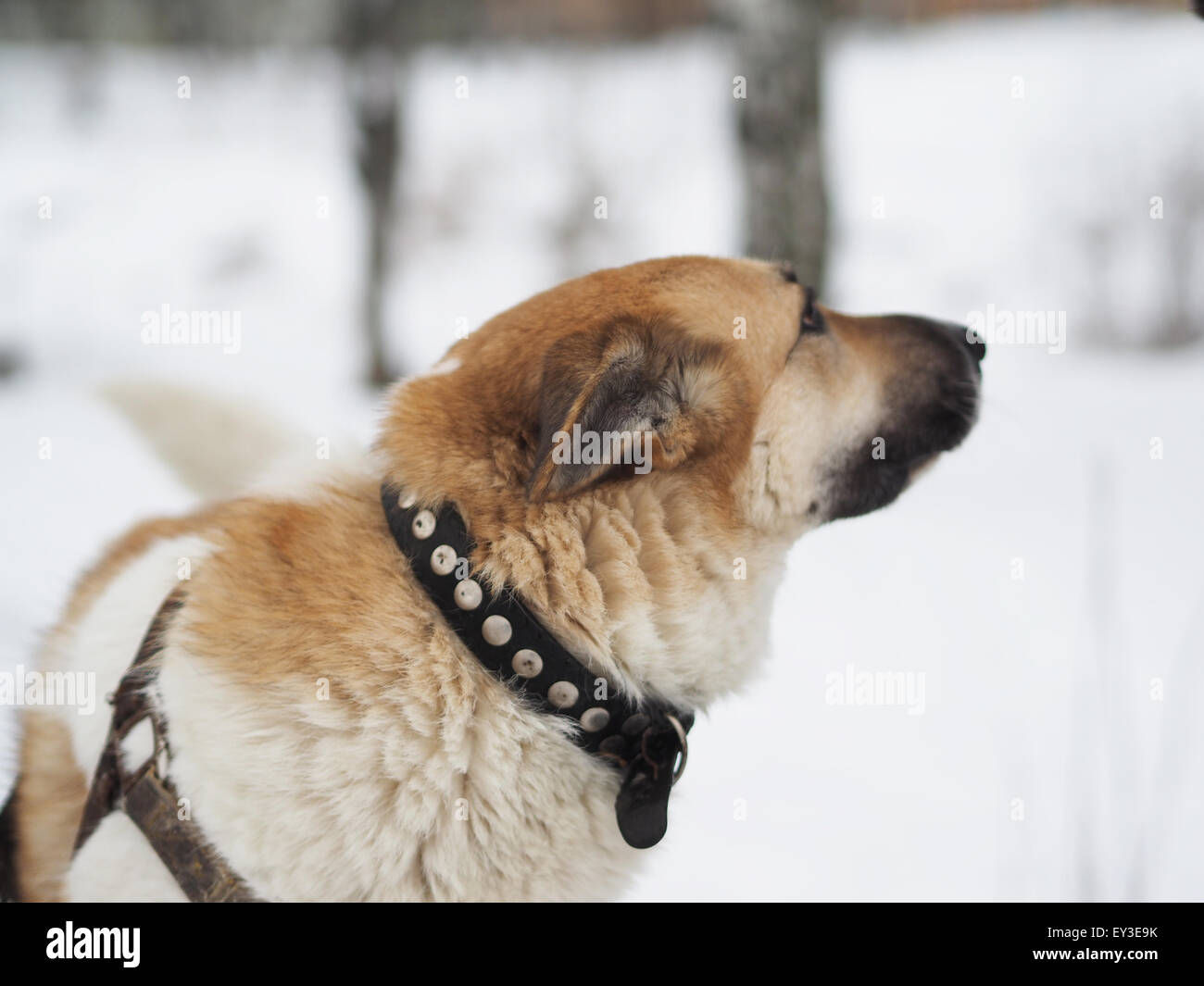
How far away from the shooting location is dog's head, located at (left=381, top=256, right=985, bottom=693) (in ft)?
5.25

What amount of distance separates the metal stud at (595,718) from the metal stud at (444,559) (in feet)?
1.17

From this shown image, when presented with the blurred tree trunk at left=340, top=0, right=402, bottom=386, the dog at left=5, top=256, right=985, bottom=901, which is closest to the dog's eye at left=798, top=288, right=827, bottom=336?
the dog at left=5, top=256, right=985, bottom=901

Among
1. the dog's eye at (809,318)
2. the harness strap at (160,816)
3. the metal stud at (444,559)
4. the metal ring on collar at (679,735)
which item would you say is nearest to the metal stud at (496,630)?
the metal stud at (444,559)

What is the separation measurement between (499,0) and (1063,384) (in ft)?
41.6

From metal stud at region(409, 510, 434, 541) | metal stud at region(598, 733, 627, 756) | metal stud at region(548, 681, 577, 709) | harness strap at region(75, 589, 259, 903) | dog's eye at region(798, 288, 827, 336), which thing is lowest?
harness strap at region(75, 589, 259, 903)

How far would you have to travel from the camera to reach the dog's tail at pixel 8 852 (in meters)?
1.89

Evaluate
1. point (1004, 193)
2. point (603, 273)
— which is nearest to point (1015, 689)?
point (603, 273)

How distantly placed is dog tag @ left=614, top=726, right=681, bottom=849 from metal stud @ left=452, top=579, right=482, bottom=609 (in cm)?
40

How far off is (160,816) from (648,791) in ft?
2.77

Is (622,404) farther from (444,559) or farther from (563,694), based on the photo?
(563,694)

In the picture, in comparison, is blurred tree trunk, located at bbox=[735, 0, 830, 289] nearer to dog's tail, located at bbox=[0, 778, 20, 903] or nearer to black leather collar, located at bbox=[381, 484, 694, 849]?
black leather collar, located at bbox=[381, 484, 694, 849]

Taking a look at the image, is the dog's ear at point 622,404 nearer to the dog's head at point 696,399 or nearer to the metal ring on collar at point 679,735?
the dog's head at point 696,399

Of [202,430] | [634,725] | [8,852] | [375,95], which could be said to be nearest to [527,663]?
[634,725]

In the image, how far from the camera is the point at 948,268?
9.39 meters
